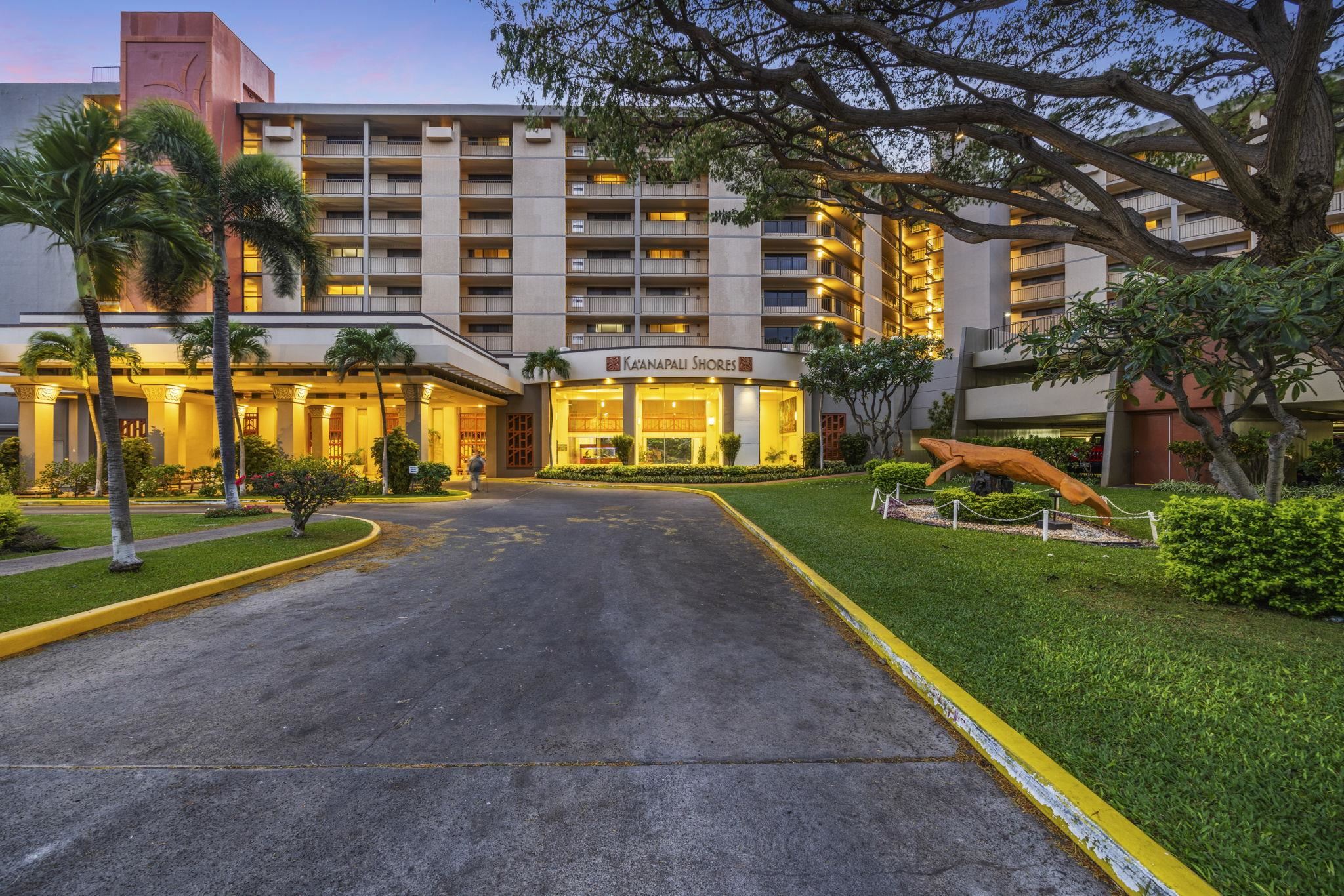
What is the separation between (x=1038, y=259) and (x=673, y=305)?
2224cm

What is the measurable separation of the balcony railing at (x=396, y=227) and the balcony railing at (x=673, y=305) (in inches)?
569

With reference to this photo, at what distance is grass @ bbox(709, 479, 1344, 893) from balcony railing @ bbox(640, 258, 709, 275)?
28.7 metres

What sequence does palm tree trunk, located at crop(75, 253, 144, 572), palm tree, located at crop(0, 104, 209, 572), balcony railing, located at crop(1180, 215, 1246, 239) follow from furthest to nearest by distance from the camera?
balcony railing, located at crop(1180, 215, 1246, 239) → palm tree trunk, located at crop(75, 253, 144, 572) → palm tree, located at crop(0, 104, 209, 572)

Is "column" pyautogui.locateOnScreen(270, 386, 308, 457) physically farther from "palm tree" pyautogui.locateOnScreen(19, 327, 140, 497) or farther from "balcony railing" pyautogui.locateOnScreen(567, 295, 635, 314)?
"balcony railing" pyautogui.locateOnScreen(567, 295, 635, 314)

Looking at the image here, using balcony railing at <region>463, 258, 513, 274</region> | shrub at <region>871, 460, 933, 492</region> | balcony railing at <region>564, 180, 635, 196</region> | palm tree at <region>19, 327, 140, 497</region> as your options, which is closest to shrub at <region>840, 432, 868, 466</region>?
shrub at <region>871, 460, 933, 492</region>

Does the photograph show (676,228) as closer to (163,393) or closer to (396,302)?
(396,302)

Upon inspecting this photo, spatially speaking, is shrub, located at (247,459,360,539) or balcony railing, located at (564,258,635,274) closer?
shrub, located at (247,459,360,539)

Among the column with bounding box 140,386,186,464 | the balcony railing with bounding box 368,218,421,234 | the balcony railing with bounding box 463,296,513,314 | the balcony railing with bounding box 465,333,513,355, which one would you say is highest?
the balcony railing with bounding box 368,218,421,234

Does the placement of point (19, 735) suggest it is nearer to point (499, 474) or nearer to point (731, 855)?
point (731, 855)

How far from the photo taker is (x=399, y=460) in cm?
2028

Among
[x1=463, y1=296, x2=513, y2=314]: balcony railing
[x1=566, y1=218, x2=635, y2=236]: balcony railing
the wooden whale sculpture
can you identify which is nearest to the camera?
the wooden whale sculpture

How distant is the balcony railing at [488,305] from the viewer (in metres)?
32.9

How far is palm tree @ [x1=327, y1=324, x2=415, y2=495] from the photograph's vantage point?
1908cm

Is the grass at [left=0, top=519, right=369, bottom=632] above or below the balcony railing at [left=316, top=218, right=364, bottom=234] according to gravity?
below
